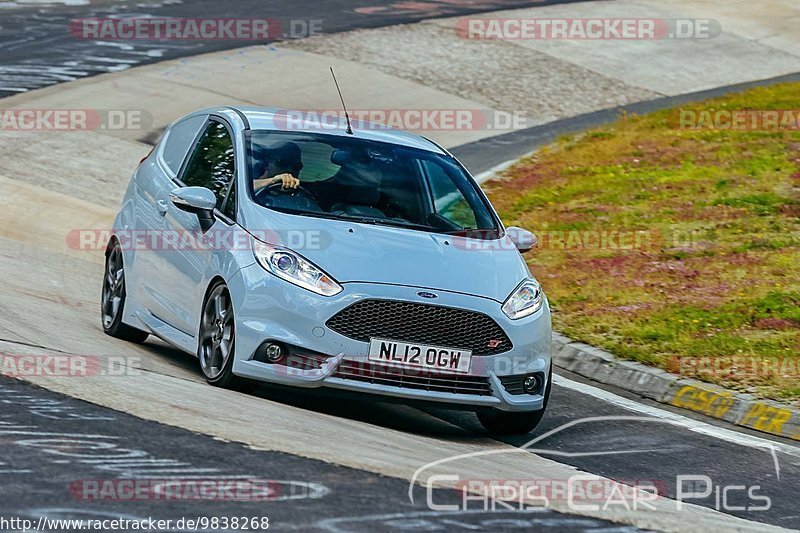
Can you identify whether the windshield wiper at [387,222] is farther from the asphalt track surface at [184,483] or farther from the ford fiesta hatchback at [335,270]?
the asphalt track surface at [184,483]

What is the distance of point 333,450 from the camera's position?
21.5ft

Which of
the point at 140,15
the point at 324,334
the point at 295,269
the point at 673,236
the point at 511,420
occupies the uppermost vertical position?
the point at 295,269

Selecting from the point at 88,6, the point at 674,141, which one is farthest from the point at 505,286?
the point at 88,6

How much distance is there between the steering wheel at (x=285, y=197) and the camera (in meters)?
8.53

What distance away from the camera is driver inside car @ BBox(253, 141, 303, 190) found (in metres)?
8.69

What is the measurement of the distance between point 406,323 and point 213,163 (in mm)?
2209

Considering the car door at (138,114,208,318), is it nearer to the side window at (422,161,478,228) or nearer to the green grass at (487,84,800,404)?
the side window at (422,161,478,228)

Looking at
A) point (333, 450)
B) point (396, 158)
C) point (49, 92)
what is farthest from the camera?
point (49, 92)

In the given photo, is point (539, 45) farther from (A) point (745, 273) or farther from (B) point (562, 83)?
(A) point (745, 273)

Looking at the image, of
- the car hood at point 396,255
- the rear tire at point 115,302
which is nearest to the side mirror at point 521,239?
the car hood at point 396,255

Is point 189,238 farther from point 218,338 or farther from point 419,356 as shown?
point 419,356

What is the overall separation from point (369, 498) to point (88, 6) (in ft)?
80.3

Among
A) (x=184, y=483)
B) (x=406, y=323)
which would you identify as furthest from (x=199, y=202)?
(x=184, y=483)

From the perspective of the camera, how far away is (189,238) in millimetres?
8766
